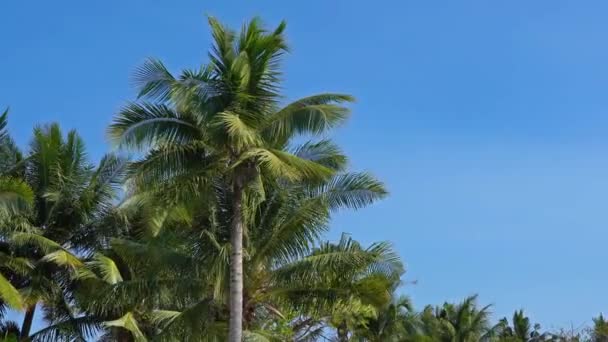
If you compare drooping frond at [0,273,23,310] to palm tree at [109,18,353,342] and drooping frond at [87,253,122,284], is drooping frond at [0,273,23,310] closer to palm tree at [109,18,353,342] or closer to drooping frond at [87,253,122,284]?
drooping frond at [87,253,122,284]

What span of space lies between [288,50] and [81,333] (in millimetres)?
11290

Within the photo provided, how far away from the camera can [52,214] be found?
26.3 m

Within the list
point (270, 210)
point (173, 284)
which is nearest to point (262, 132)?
point (270, 210)

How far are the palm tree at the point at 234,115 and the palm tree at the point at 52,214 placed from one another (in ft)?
23.7

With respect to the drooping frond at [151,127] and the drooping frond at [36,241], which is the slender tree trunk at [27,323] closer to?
the drooping frond at [36,241]

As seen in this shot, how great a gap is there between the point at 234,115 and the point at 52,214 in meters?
10.6

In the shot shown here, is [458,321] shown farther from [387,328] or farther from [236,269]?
[236,269]

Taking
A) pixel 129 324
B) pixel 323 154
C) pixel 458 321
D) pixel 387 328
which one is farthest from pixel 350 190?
pixel 458 321

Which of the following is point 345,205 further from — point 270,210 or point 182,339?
point 182,339

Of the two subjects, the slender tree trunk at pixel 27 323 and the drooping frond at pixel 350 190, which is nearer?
the drooping frond at pixel 350 190

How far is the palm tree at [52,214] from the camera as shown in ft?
81.5

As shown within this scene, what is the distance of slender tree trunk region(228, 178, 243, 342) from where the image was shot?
698 inches

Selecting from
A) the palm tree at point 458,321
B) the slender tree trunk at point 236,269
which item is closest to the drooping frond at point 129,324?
the slender tree trunk at point 236,269

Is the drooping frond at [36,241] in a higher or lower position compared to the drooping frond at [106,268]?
higher
